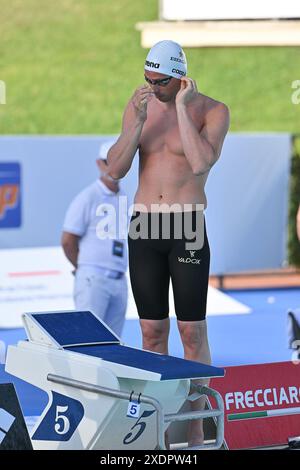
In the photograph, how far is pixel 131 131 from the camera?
5684mm

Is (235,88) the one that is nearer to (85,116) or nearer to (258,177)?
(85,116)

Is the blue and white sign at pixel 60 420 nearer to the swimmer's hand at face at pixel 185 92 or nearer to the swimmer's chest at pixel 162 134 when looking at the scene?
the swimmer's chest at pixel 162 134

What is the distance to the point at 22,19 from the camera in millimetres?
20047

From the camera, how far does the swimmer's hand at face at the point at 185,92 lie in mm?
5637

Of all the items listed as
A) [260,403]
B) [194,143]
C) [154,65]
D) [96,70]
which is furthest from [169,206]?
[96,70]

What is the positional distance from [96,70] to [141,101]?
14.8 metres

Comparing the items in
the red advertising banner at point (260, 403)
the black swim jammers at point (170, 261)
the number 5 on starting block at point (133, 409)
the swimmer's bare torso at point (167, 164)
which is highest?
the swimmer's bare torso at point (167, 164)

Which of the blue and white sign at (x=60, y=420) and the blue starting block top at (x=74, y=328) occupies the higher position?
the blue starting block top at (x=74, y=328)

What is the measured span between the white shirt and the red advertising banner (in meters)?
2.35

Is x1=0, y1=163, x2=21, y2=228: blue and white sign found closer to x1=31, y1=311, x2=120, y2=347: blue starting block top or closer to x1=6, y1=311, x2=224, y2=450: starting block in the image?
x1=31, y1=311, x2=120, y2=347: blue starting block top

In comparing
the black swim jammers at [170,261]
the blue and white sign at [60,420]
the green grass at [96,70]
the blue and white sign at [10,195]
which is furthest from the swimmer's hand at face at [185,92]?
the green grass at [96,70]

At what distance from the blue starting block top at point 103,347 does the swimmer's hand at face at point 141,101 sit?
1150 mm

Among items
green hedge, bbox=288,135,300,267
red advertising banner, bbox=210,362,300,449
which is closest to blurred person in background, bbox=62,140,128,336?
red advertising banner, bbox=210,362,300,449
